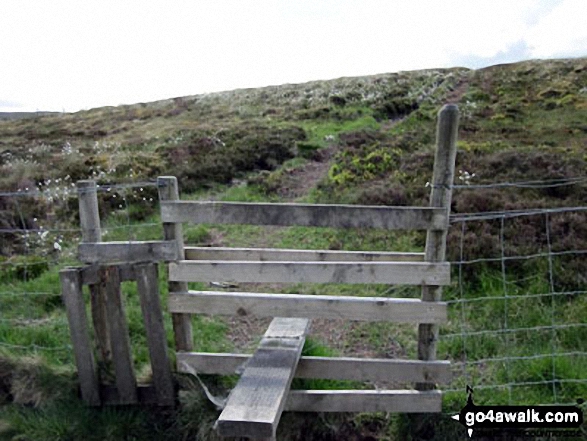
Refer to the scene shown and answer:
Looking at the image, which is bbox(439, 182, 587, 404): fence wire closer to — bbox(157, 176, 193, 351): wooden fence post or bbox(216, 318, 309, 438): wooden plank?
bbox(216, 318, 309, 438): wooden plank

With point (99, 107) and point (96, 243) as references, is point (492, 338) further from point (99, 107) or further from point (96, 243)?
point (99, 107)

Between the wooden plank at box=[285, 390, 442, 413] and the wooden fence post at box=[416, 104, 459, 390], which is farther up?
Result: the wooden fence post at box=[416, 104, 459, 390]

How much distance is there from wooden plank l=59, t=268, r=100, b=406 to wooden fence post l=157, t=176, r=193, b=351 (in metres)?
0.73

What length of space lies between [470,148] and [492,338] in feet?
28.3

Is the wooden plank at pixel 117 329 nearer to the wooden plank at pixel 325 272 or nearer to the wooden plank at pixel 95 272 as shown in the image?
the wooden plank at pixel 95 272

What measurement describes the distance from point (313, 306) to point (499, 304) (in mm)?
2587

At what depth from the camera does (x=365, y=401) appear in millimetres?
4094

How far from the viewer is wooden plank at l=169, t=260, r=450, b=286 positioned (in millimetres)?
3926

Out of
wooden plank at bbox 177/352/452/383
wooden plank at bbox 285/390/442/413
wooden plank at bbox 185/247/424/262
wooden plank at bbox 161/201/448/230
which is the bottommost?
wooden plank at bbox 285/390/442/413

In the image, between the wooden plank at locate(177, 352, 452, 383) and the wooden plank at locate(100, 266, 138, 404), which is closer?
the wooden plank at locate(177, 352, 452, 383)

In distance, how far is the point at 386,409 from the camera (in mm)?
4102

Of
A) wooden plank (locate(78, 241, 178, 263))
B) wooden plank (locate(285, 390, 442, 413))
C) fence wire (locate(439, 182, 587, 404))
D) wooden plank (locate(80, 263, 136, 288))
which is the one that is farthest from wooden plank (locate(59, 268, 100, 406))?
fence wire (locate(439, 182, 587, 404))

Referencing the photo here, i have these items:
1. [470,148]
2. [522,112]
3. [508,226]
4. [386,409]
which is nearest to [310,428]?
[386,409]

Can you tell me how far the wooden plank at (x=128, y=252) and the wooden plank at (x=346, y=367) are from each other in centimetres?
87
